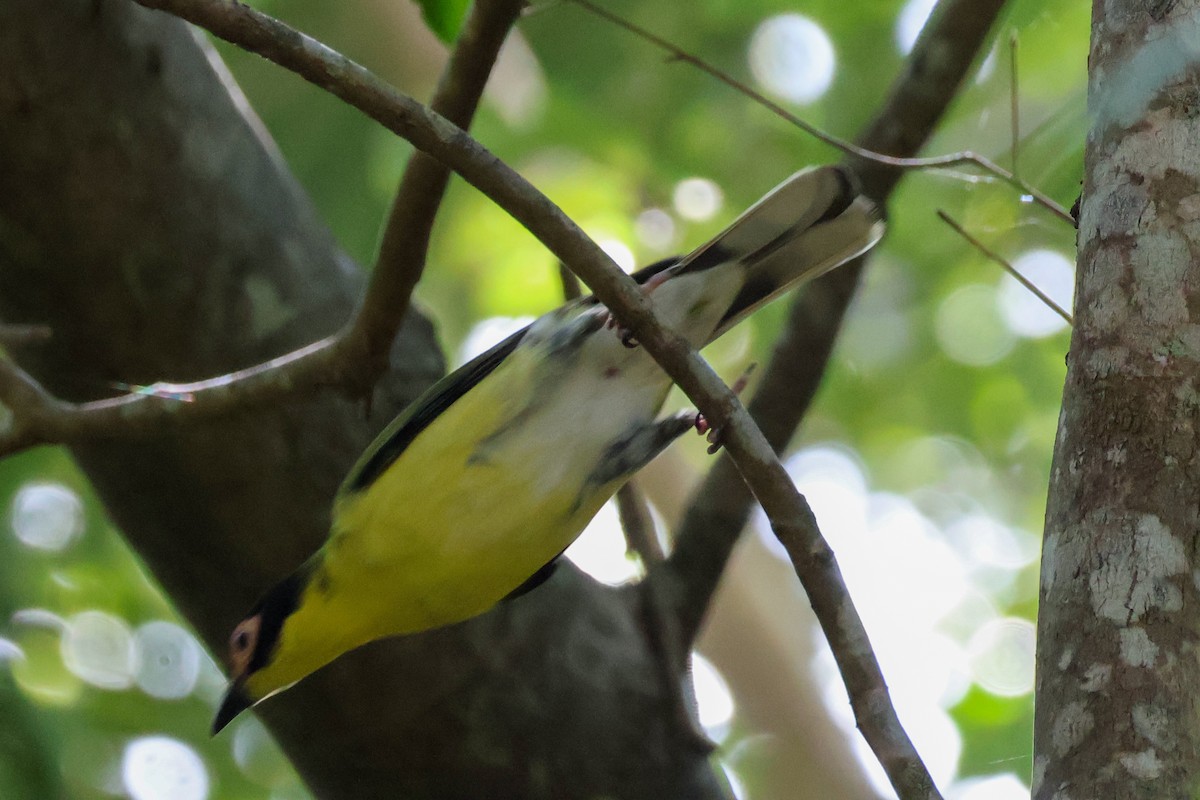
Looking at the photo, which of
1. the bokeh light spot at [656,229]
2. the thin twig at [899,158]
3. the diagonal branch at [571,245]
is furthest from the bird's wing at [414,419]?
the bokeh light spot at [656,229]

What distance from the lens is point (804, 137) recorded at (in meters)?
4.73

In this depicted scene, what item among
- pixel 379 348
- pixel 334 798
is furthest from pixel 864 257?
pixel 334 798

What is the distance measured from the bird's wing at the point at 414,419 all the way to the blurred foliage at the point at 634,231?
2.98 ft

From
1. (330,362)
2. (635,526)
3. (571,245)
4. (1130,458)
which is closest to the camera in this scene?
(1130,458)

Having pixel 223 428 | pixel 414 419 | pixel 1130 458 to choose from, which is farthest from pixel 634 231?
pixel 1130 458

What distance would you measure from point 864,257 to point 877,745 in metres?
1.75

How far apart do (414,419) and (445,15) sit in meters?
1.00

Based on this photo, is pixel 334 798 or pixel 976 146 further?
pixel 976 146

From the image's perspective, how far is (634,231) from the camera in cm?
601

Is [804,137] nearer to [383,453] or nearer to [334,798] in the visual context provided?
[383,453]

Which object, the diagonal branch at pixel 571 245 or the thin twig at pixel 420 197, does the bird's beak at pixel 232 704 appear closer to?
the thin twig at pixel 420 197

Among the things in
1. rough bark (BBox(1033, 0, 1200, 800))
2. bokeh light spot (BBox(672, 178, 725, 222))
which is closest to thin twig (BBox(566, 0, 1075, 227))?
rough bark (BBox(1033, 0, 1200, 800))

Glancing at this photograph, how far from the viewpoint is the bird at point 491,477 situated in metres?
3.03

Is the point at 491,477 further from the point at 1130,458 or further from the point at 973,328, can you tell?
the point at 973,328
